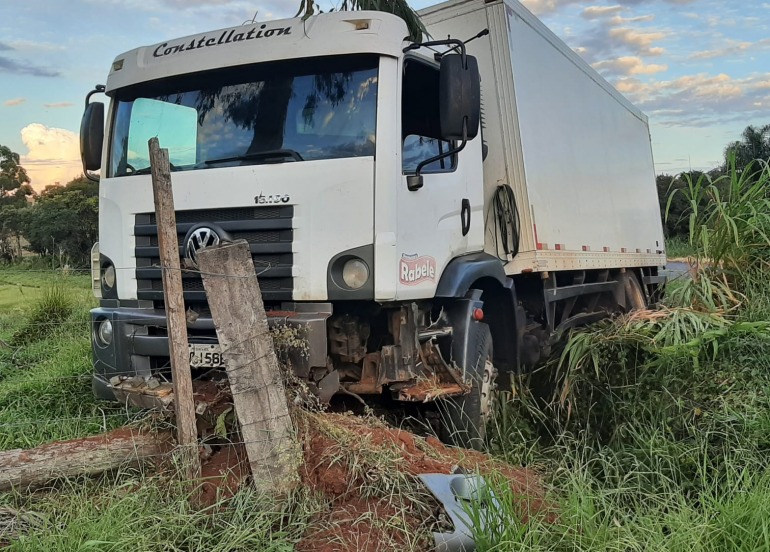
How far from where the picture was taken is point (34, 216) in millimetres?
32250

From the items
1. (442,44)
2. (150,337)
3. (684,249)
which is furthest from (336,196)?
(684,249)

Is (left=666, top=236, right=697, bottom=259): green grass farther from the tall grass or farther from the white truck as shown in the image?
the white truck

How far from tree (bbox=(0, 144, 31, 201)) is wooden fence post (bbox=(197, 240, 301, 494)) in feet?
139

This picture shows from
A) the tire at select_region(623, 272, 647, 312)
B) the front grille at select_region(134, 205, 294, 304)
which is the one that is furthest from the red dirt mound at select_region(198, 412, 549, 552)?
the tire at select_region(623, 272, 647, 312)

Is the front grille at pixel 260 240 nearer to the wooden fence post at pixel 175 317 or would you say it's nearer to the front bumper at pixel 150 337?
the front bumper at pixel 150 337

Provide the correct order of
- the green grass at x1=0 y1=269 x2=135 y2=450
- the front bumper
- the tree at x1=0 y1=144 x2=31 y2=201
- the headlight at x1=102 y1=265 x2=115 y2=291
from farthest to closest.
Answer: the tree at x1=0 y1=144 x2=31 y2=201
the green grass at x1=0 y1=269 x2=135 y2=450
the headlight at x1=102 y1=265 x2=115 y2=291
the front bumper

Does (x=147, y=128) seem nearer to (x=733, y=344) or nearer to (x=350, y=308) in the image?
(x=350, y=308)

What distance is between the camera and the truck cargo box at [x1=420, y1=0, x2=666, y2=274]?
5387 mm

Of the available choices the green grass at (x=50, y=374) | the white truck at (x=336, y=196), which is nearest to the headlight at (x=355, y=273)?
the white truck at (x=336, y=196)

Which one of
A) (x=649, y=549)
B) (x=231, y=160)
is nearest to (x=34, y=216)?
(x=231, y=160)

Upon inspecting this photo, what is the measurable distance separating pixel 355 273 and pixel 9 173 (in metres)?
43.3

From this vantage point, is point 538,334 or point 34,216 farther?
point 34,216

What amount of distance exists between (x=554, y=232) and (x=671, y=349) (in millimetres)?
2080

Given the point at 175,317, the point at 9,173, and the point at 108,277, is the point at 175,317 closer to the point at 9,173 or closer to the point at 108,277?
the point at 108,277
